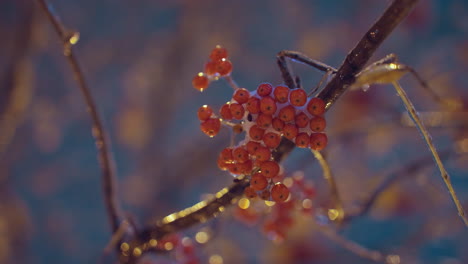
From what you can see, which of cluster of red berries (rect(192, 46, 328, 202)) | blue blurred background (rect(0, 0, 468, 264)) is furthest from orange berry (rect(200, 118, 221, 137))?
blue blurred background (rect(0, 0, 468, 264))

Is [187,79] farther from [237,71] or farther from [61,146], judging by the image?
[61,146]

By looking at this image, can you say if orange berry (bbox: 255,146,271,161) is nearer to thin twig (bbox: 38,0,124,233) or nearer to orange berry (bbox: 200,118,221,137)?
orange berry (bbox: 200,118,221,137)

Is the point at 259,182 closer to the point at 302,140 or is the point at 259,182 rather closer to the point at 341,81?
the point at 302,140

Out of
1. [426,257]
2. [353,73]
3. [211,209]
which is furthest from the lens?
[426,257]

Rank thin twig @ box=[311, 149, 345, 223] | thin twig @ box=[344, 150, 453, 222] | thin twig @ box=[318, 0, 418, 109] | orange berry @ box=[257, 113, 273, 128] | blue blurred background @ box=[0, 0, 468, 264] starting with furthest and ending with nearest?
blue blurred background @ box=[0, 0, 468, 264] → thin twig @ box=[344, 150, 453, 222] → thin twig @ box=[311, 149, 345, 223] → orange berry @ box=[257, 113, 273, 128] → thin twig @ box=[318, 0, 418, 109]

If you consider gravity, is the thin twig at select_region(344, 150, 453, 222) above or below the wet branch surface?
below

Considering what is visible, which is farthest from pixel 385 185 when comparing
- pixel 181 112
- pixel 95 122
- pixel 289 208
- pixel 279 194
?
pixel 181 112

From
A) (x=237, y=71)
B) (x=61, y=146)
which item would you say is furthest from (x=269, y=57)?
(x=61, y=146)
